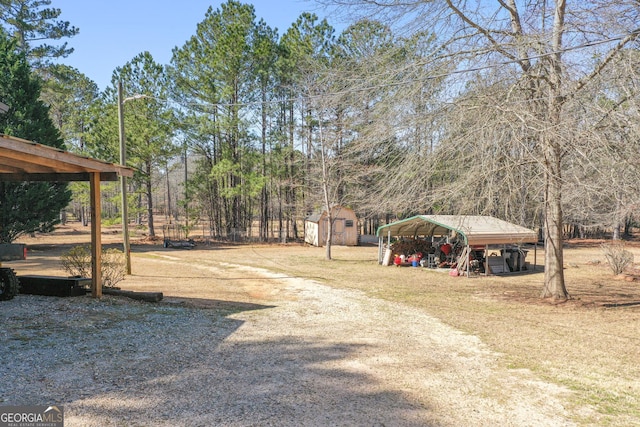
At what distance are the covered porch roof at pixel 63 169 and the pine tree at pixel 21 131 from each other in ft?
45.0

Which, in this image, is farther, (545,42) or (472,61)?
(472,61)

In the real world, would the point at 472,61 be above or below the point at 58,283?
above

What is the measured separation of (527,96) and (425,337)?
191 inches

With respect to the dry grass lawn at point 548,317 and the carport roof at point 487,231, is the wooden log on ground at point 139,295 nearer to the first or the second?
the dry grass lawn at point 548,317

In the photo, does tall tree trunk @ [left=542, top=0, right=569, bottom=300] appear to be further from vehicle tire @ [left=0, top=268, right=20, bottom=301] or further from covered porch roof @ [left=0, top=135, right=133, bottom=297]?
vehicle tire @ [left=0, top=268, right=20, bottom=301]

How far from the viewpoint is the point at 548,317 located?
8406mm

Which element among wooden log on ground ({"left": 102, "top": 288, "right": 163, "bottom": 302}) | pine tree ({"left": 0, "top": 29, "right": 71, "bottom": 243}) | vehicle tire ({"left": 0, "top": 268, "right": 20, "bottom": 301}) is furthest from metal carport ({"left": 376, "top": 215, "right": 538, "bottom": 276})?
pine tree ({"left": 0, "top": 29, "right": 71, "bottom": 243})

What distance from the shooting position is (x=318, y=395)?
4.01m

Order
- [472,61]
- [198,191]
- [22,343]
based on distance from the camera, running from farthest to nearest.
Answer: [198,191] < [472,61] < [22,343]

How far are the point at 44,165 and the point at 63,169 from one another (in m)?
0.64

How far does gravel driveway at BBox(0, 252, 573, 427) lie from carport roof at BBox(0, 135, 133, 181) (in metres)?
2.27

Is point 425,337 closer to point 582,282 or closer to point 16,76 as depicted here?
point 582,282

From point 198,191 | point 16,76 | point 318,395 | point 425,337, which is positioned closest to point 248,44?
point 198,191

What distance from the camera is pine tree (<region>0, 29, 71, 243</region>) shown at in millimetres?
20094
